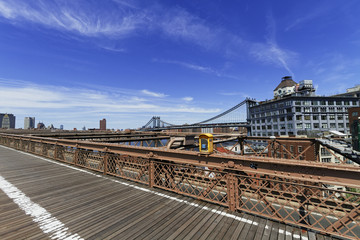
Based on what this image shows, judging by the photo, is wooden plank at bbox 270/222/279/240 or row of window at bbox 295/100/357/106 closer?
wooden plank at bbox 270/222/279/240

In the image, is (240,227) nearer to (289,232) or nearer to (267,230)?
(267,230)

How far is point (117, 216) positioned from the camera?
445 centimetres

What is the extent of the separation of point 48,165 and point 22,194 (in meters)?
4.96

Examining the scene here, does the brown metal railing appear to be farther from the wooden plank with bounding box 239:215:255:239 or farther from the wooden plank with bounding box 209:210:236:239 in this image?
the wooden plank with bounding box 209:210:236:239

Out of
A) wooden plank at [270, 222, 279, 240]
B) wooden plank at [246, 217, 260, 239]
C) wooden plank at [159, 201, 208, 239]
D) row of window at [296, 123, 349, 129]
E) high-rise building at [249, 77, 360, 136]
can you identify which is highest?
high-rise building at [249, 77, 360, 136]

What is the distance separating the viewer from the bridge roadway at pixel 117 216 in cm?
366

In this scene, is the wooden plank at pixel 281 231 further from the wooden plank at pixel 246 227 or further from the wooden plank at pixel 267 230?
the wooden plank at pixel 246 227

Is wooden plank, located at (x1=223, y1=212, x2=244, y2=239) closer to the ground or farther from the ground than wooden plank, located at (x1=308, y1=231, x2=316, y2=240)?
farther from the ground

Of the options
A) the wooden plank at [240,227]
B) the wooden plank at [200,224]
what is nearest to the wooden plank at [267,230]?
the wooden plank at [240,227]

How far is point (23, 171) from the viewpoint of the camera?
342 inches

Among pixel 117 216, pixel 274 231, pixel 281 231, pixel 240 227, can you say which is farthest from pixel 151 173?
pixel 281 231

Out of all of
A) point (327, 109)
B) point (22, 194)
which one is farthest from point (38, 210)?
point (327, 109)

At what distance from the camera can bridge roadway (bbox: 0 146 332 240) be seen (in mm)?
3664

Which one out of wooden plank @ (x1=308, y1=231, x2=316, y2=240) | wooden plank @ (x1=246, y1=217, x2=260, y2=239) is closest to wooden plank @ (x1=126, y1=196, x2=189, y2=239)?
wooden plank @ (x1=246, y1=217, x2=260, y2=239)
